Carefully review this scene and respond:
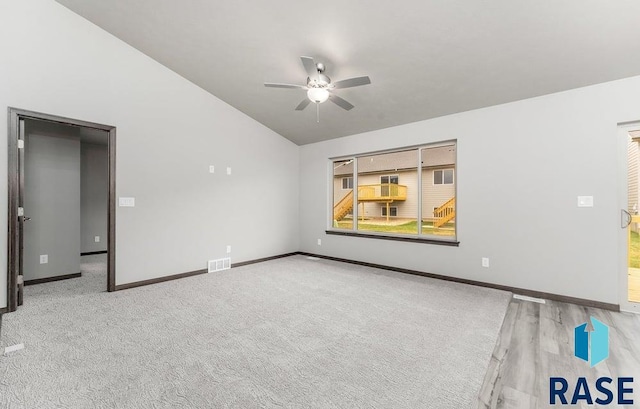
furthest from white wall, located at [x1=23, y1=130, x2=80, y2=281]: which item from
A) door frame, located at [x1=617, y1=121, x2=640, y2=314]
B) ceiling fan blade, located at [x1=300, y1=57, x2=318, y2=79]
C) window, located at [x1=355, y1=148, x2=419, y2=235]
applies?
door frame, located at [x1=617, y1=121, x2=640, y2=314]

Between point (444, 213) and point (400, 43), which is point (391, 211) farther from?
point (400, 43)

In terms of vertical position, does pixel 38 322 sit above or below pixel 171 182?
below

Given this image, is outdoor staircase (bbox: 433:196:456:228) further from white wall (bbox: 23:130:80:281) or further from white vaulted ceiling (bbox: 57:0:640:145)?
white wall (bbox: 23:130:80:281)

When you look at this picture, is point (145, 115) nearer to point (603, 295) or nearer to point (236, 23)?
point (236, 23)

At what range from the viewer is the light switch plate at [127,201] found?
409 centimetres

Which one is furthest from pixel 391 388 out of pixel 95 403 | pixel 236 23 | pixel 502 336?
pixel 236 23

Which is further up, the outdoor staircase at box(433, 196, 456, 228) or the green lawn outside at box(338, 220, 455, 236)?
the outdoor staircase at box(433, 196, 456, 228)

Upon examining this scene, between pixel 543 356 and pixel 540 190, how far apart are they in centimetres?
233

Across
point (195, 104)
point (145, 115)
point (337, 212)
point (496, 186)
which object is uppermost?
point (195, 104)

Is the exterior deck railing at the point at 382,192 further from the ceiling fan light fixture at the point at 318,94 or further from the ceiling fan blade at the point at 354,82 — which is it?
the ceiling fan blade at the point at 354,82

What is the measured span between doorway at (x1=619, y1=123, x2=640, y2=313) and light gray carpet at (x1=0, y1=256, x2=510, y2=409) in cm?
126

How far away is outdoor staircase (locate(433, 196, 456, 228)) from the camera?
5082 mm

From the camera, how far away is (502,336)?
8.75 feet

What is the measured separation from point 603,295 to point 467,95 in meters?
2.99
